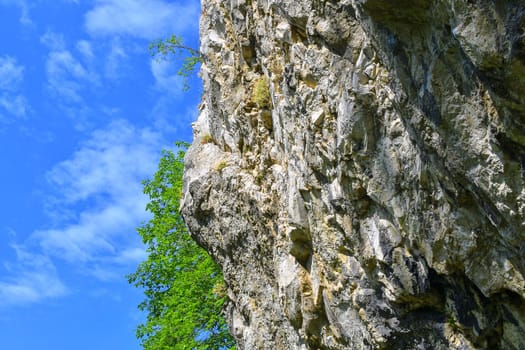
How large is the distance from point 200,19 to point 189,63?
911 centimetres

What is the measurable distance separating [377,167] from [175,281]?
13.5 m

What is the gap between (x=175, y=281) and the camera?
1997 centimetres

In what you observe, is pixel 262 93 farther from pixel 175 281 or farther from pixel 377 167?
pixel 175 281

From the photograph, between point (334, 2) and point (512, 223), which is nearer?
point (512, 223)

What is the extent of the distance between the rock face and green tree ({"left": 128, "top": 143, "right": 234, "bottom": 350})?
590cm

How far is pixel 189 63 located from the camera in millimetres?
23188

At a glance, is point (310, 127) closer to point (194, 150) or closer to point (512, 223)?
point (512, 223)

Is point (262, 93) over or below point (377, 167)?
over

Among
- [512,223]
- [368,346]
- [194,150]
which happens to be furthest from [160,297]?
[512,223]

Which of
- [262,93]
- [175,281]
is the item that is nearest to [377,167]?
[262,93]

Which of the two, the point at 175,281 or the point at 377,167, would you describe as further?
the point at 175,281

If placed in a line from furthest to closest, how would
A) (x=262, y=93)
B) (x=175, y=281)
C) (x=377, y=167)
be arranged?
(x=175, y=281) → (x=262, y=93) → (x=377, y=167)

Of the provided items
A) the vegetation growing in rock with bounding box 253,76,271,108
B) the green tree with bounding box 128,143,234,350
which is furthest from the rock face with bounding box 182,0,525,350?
the green tree with bounding box 128,143,234,350

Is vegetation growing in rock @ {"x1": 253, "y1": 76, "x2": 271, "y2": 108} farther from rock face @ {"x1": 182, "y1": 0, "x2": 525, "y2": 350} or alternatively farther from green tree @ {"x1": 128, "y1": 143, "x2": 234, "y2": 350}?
green tree @ {"x1": 128, "y1": 143, "x2": 234, "y2": 350}
